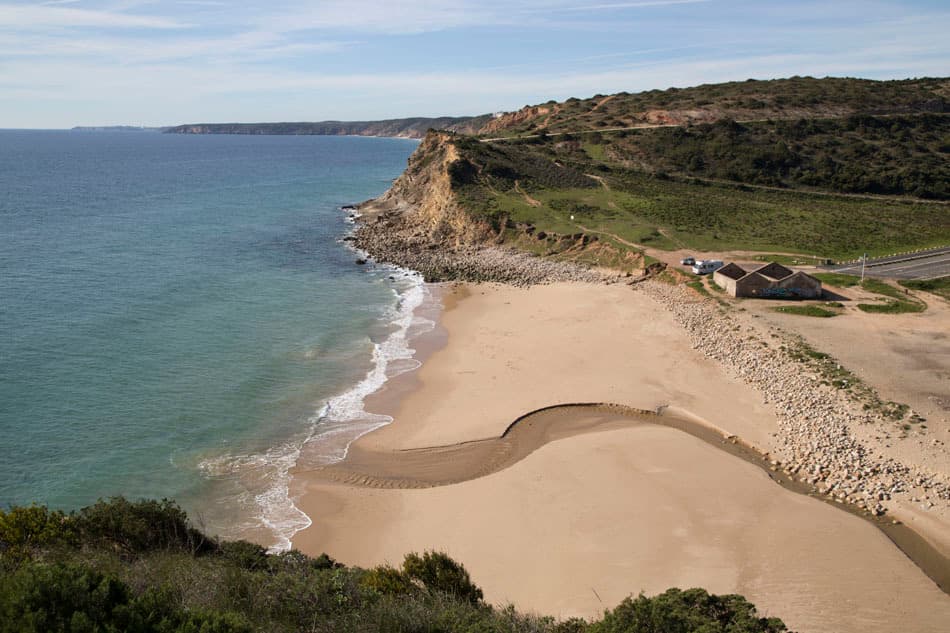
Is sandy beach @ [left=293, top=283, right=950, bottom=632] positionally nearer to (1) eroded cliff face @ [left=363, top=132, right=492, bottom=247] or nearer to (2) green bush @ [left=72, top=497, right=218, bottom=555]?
(2) green bush @ [left=72, top=497, right=218, bottom=555]

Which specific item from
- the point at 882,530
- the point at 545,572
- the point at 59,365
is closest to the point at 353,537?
the point at 545,572

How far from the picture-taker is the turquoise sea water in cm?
2339

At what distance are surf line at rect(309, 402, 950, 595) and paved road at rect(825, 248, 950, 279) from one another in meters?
25.9

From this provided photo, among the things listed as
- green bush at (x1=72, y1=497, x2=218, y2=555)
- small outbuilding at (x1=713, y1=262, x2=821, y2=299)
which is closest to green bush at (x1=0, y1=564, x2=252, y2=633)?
green bush at (x1=72, y1=497, x2=218, y2=555)

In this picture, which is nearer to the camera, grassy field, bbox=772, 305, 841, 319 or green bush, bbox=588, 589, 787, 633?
green bush, bbox=588, 589, 787, 633

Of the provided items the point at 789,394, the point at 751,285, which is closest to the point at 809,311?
the point at 751,285

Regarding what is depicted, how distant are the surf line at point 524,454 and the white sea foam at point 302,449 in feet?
4.19

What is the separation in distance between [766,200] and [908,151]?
29.7 m

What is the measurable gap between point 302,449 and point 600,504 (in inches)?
464

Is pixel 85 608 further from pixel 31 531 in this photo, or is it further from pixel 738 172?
pixel 738 172

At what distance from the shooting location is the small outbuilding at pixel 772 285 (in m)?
39.9

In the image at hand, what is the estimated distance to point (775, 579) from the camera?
17.6 metres

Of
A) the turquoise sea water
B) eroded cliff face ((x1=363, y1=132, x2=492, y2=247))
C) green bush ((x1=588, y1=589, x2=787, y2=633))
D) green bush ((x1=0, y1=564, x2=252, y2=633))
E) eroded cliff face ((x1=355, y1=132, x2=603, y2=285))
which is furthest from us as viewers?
eroded cliff face ((x1=363, y1=132, x2=492, y2=247))

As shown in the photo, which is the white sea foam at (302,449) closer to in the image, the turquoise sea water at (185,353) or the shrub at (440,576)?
the turquoise sea water at (185,353)
